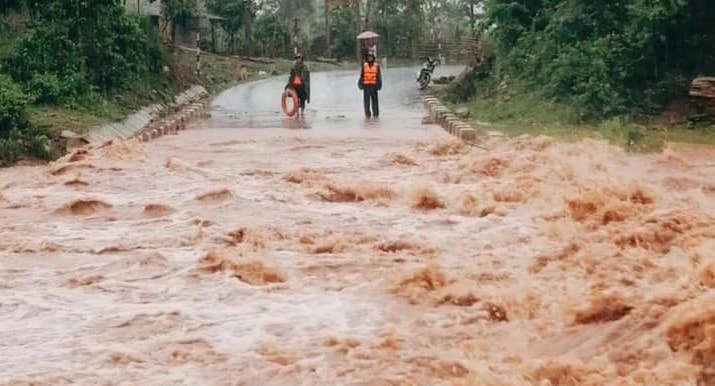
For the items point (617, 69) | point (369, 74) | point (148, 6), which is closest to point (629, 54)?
point (617, 69)

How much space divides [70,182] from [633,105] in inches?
345

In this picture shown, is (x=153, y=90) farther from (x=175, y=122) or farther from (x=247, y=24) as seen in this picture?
(x=247, y=24)

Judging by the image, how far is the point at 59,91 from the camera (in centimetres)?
1859

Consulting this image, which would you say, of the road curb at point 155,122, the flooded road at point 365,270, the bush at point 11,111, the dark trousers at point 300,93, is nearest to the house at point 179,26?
the road curb at point 155,122

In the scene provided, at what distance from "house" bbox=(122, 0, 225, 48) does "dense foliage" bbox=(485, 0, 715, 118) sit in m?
10.9

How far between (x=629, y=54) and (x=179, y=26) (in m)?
23.7

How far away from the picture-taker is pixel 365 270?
822 cm

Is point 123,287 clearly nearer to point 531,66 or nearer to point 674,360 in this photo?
point 674,360

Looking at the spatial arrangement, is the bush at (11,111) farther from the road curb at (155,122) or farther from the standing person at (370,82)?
the standing person at (370,82)

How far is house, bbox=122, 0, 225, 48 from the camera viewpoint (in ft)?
94.9

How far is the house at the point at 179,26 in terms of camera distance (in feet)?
94.9

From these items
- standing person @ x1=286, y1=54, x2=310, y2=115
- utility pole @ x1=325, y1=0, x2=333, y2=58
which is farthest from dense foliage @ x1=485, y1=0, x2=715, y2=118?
utility pole @ x1=325, y1=0, x2=333, y2=58

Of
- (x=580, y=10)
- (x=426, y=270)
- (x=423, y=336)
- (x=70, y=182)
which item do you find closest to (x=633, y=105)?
(x=580, y=10)

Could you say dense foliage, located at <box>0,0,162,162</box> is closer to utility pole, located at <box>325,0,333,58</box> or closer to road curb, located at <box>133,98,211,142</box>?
road curb, located at <box>133,98,211,142</box>
